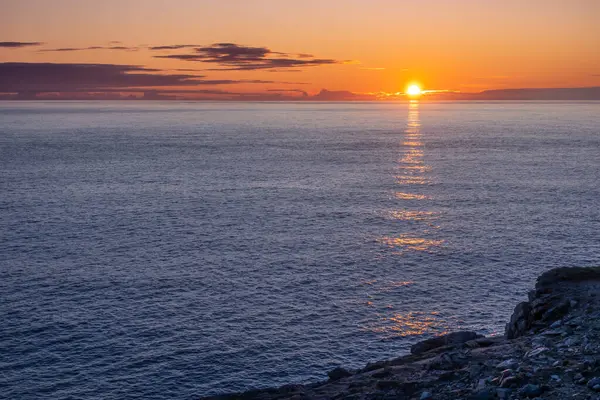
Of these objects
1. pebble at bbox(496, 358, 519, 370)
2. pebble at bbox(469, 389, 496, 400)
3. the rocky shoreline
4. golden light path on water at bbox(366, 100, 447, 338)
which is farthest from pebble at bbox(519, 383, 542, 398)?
golden light path on water at bbox(366, 100, 447, 338)

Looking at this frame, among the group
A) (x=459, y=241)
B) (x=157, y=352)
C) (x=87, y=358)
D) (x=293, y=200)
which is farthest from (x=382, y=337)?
(x=293, y=200)

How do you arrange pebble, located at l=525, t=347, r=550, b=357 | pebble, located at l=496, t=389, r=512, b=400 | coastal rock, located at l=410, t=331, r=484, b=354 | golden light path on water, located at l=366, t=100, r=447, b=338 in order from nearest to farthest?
pebble, located at l=496, t=389, r=512, b=400
pebble, located at l=525, t=347, r=550, b=357
coastal rock, located at l=410, t=331, r=484, b=354
golden light path on water, located at l=366, t=100, r=447, b=338

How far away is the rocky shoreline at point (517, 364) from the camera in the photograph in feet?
98.5

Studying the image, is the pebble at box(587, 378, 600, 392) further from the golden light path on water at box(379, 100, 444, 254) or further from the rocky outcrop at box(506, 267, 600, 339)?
the golden light path on water at box(379, 100, 444, 254)

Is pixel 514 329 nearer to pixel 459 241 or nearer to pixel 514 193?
pixel 459 241

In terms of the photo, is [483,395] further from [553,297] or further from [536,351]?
[553,297]

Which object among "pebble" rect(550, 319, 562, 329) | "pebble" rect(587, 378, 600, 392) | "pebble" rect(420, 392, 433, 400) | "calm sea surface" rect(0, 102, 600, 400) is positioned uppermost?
"pebble" rect(587, 378, 600, 392)

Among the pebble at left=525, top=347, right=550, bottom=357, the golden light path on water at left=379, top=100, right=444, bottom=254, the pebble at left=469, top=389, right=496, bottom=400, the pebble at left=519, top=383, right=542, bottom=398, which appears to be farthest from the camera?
the golden light path on water at left=379, top=100, right=444, bottom=254

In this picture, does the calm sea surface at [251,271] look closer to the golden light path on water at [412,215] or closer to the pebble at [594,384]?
the golden light path on water at [412,215]

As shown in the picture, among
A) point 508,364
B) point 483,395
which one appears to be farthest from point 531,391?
point 508,364

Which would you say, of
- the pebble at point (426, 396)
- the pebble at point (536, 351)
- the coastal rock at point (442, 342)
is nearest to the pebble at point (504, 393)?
the pebble at point (426, 396)

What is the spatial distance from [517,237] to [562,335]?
56985mm

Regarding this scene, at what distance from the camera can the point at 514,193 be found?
419 ft

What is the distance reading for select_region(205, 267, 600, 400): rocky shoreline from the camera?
3002cm
